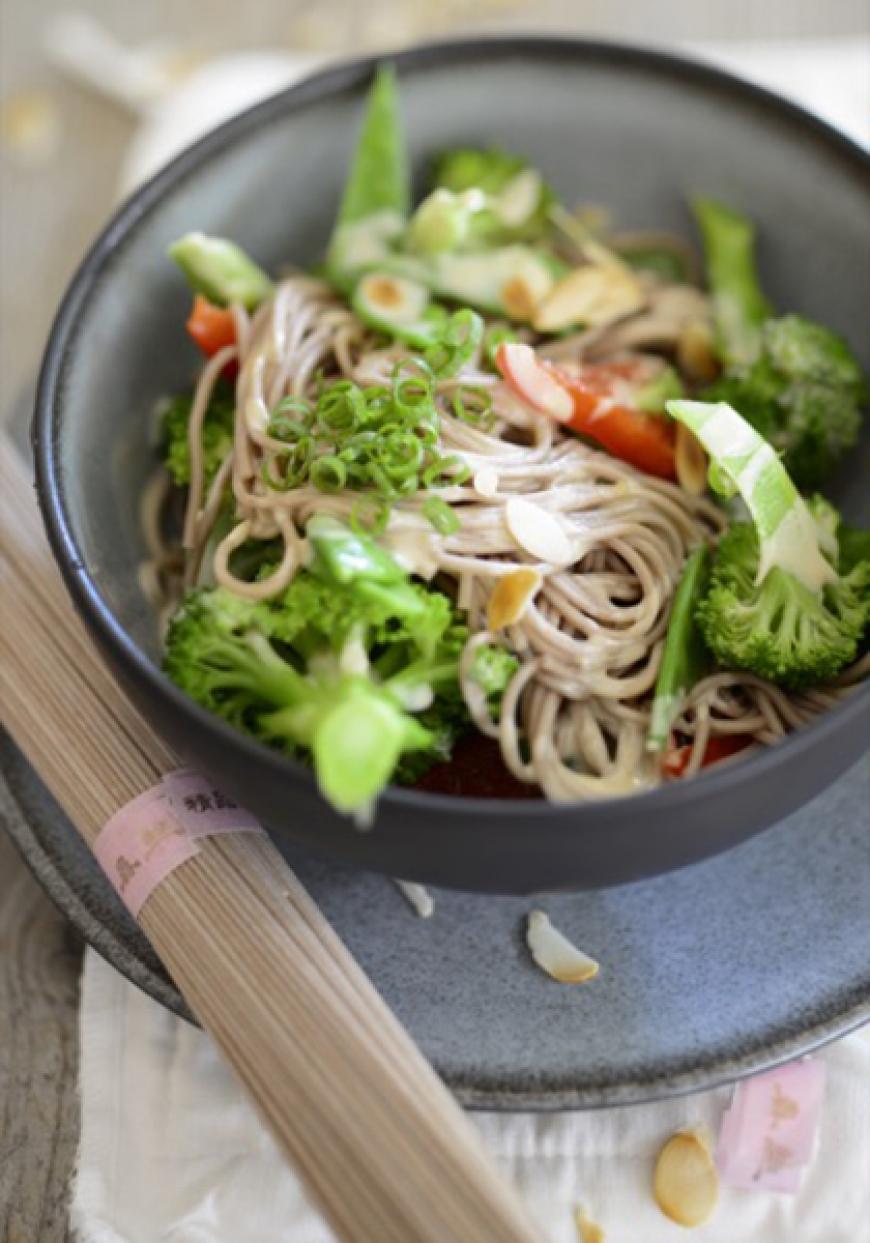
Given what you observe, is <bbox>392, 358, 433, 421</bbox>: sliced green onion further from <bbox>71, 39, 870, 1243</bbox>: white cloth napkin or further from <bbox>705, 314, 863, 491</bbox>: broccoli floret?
<bbox>71, 39, 870, 1243</bbox>: white cloth napkin

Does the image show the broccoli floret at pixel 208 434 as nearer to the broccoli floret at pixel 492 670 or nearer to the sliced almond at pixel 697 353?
the broccoli floret at pixel 492 670

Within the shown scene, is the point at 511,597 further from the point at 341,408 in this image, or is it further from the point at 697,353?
the point at 697,353

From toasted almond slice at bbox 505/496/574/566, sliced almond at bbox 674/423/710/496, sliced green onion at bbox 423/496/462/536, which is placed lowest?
sliced green onion at bbox 423/496/462/536

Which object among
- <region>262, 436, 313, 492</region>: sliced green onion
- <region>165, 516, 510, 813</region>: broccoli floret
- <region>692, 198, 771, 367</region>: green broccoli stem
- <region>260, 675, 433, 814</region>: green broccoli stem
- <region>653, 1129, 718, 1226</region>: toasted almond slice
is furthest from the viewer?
<region>692, 198, 771, 367</region>: green broccoli stem

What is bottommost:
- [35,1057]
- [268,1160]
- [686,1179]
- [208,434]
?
[35,1057]

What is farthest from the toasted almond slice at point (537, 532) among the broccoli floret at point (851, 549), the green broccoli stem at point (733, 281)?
the green broccoli stem at point (733, 281)

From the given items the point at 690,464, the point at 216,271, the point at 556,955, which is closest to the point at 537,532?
the point at 690,464

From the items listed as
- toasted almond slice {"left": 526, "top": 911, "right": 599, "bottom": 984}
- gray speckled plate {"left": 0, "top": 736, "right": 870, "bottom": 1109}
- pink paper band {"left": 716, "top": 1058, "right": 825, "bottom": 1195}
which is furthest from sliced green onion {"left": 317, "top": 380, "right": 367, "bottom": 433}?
pink paper band {"left": 716, "top": 1058, "right": 825, "bottom": 1195}

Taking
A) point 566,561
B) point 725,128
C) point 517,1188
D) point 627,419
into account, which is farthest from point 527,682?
point 725,128
